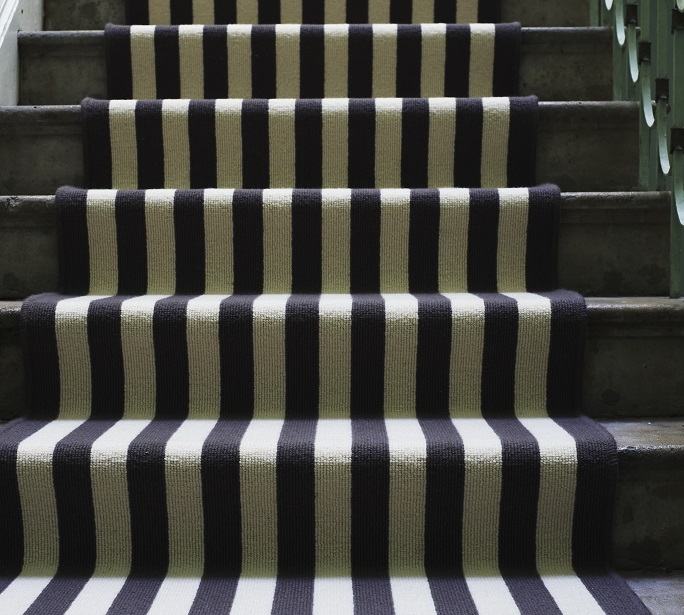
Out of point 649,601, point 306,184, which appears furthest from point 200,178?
point 649,601

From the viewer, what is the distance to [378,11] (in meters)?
2.17

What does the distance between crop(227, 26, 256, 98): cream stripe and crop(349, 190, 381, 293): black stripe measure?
0.58 m

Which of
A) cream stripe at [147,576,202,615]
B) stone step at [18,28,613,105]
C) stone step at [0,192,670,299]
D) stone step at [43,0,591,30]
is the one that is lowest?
cream stripe at [147,576,202,615]

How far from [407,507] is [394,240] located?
22.2 inches

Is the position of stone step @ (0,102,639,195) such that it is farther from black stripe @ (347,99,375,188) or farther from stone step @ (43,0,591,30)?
stone step @ (43,0,591,30)

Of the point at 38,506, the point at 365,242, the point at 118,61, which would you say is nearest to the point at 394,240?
the point at 365,242

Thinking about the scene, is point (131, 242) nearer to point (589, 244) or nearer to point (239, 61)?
point (239, 61)

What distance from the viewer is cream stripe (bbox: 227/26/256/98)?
73.8 inches

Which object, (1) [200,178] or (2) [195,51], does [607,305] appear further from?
(2) [195,51]

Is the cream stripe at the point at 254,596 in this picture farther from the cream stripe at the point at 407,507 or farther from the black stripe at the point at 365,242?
the black stripe at the point at 365,242

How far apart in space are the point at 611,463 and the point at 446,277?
0.51m

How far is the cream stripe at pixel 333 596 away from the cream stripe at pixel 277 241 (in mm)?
590

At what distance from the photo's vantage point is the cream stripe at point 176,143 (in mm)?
1665

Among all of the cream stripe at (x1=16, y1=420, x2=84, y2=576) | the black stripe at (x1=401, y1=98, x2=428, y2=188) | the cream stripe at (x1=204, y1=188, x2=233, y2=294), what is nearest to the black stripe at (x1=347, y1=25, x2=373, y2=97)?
the black stripe at (x1=401, y1=98, x2=428, y2=188)
